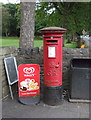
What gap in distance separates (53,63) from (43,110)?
3.49 ft

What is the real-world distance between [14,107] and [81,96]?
160 centimetres

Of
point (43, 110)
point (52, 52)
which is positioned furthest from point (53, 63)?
point (43, 110)

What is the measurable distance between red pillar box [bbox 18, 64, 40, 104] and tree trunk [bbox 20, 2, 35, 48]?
156cm

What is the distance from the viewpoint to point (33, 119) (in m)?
3.67

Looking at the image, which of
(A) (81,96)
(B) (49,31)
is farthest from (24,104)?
(B) (49,31)

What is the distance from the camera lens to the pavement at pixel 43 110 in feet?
12.6

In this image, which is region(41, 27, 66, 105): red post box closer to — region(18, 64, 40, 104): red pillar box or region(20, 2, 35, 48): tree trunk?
region(18, 64, 40, 104): red pillar box

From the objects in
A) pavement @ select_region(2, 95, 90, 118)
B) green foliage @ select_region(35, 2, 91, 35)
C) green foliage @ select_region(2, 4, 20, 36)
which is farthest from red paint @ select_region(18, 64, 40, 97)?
green foliage @ select_region(2, 4, 20, 36)

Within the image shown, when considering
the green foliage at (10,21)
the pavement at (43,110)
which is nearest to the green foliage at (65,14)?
the pavement at (43,110)

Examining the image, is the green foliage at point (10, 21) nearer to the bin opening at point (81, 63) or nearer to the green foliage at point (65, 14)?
the green foliage at point (65, 14)

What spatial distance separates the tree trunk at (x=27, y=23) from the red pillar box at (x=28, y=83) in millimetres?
1556

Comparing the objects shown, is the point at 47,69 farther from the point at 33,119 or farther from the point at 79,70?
the point at 33,119

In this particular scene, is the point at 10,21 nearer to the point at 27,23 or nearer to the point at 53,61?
the point at 27,23

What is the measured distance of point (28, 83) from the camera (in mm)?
4586
